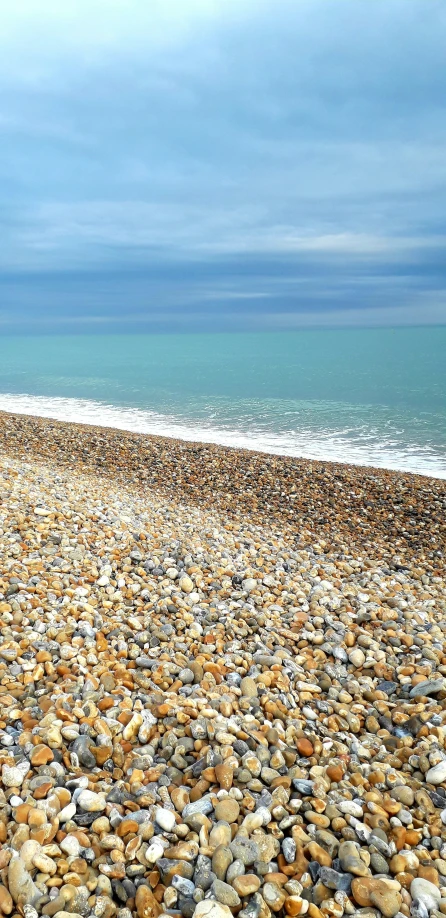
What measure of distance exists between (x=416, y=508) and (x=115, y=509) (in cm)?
601

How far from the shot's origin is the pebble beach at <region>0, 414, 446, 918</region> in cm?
279

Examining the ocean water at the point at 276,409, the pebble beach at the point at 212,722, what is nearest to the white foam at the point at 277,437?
the ocean water at the point at 276,409

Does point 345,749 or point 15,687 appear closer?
point 345,749

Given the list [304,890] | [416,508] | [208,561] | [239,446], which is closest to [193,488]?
[416,508]

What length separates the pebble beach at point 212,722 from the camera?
9.16ft

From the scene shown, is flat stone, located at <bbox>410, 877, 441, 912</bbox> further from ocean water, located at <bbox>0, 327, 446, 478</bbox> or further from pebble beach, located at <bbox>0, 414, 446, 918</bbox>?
ocean water, located at <bbox>0, 327, 446, 478</bbox>

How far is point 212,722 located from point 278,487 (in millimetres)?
8549

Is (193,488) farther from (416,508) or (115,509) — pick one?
(416,508)

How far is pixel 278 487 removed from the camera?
1227 centimetres

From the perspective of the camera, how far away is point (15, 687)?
4176mm

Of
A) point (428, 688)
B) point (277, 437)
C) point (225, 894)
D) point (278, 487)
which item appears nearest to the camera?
point (225, 894)

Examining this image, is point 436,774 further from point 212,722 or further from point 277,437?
point 277,437

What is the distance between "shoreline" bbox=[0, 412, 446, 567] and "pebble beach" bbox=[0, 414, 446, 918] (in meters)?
1.15

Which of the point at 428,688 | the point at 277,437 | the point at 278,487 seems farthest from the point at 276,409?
the point at 428,688
